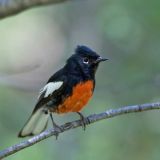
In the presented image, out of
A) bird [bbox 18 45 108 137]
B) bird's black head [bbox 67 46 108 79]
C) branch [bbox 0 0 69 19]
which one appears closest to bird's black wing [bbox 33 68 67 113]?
bird [bbox 18 45 108 137]

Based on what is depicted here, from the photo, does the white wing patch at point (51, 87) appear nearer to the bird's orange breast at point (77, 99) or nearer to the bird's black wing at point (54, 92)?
the bird's black wing at point (54, 92)

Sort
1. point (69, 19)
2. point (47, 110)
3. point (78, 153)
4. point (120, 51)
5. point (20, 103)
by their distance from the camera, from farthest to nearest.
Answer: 1. point (69, 19)
2. point (120, 51)
3. point (20, 103)
4. point (78, 153)
5. point (47, 110)

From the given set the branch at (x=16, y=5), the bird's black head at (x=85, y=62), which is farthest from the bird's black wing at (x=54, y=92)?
the branch at (x=16, y=5)

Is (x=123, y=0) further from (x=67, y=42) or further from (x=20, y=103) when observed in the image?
(x=20, y=103)

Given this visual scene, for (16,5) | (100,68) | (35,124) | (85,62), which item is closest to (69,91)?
(85,62)

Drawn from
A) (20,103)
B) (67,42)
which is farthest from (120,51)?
(20,103)

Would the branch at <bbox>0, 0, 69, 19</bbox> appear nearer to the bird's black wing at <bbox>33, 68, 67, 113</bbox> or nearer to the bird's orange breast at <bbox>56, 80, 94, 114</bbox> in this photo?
the bird's black wing at <bbox>33, 68, 67, 113</bbox>
